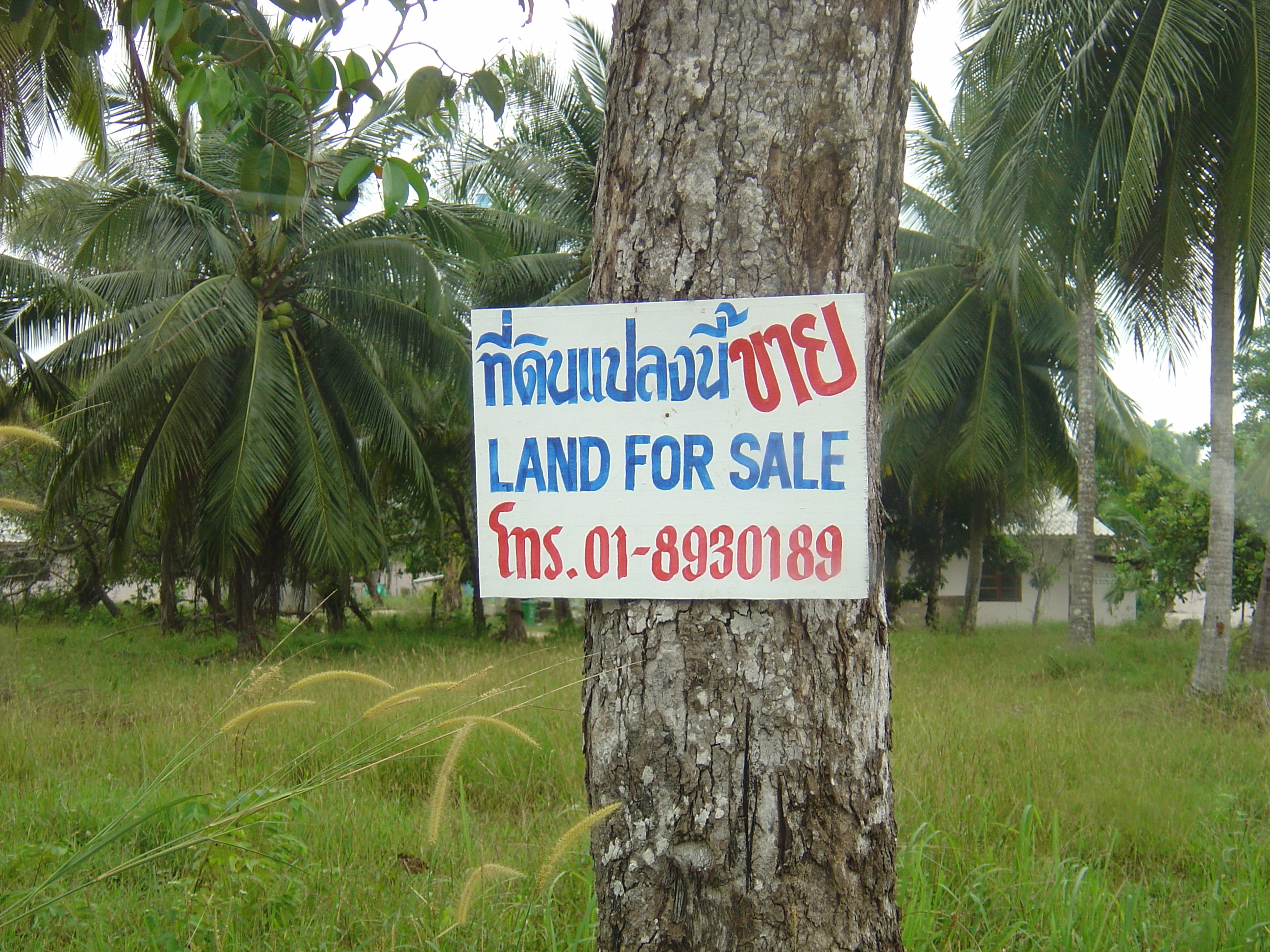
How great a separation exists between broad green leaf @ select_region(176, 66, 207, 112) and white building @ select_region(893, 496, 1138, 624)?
21.6 meters

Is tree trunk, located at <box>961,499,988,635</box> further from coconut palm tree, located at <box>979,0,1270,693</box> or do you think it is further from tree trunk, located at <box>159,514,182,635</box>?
tree trunk, located at <box>159,514,182,635</box>

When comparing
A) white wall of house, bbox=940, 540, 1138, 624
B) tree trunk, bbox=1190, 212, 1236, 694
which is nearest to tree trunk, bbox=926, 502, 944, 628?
white wall of house, bbox=940, 540, 1138, 624

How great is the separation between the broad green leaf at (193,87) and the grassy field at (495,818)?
1.08 metres

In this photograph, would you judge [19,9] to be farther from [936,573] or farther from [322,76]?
[936,573]

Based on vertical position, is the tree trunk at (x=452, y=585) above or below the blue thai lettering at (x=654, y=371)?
below

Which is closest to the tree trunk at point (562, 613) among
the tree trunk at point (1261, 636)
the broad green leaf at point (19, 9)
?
the tree trunk at point (1261, 636)

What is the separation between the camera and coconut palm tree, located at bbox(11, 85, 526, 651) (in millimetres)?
9367

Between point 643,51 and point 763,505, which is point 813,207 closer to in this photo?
point 643,51

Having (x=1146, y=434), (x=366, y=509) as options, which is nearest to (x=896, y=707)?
(x=366, y=509)

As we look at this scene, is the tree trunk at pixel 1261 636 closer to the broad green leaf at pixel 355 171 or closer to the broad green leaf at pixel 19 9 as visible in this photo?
the broad green leaf at pixel 355 171

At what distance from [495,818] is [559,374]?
2.74 metres

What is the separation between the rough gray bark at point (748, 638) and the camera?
4.83 feet

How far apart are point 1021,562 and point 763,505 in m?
22.6

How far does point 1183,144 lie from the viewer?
8000 millimetres
